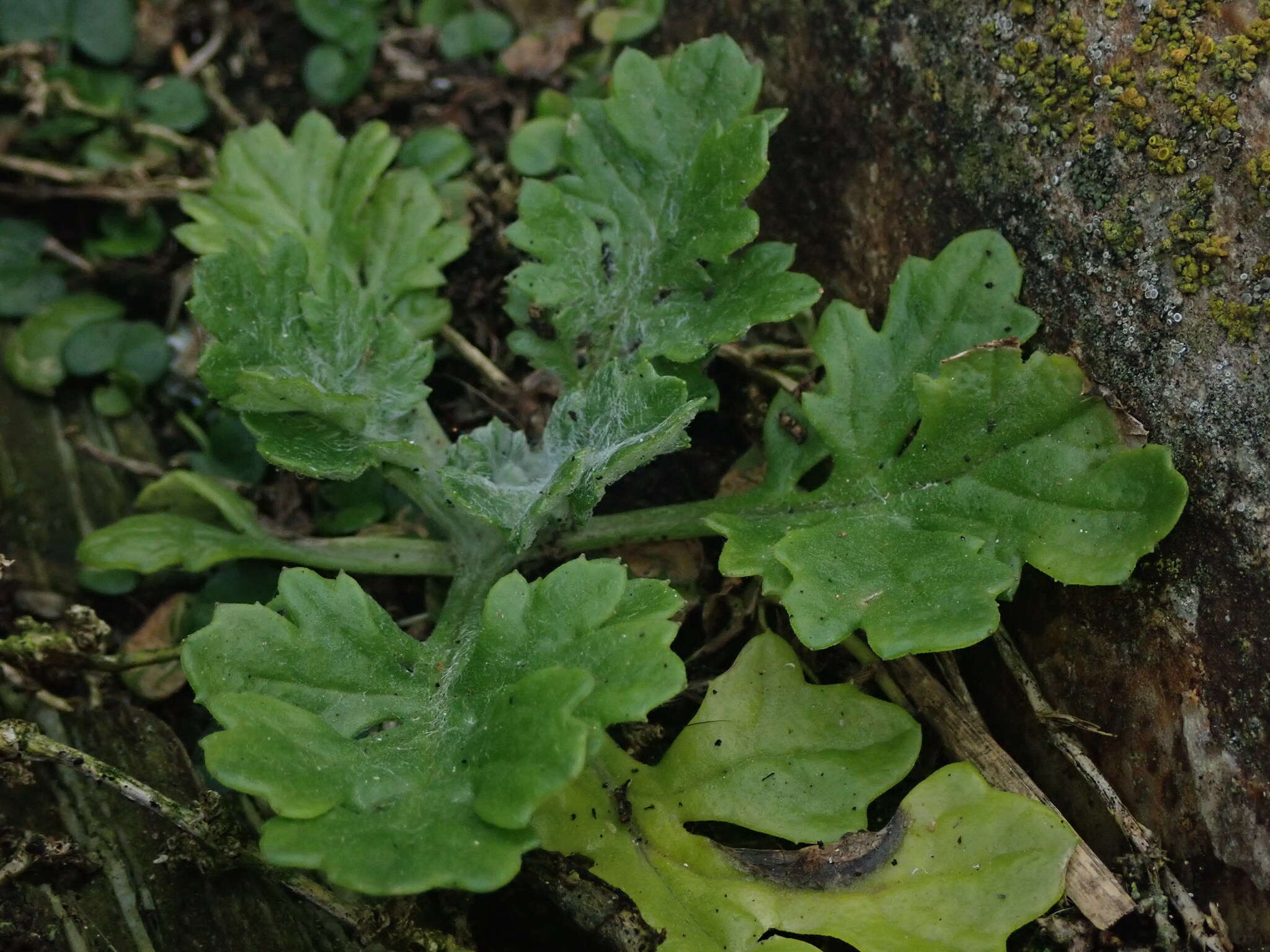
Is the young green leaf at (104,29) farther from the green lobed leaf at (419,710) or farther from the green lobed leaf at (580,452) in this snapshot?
the green lobed leaf at (419,710)

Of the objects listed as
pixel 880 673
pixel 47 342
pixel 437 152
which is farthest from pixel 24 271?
pixel 880 673

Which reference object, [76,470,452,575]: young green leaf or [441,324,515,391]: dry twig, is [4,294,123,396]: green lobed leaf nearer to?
[76,470,452,575]: young green leaf

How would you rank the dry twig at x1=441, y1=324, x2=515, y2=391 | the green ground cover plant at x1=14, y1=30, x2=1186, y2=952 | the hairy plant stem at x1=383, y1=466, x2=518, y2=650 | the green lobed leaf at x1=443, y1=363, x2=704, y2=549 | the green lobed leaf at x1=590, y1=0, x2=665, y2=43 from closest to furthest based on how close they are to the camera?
the green ground cover plant at x1=14, y1=30, x2=1186, y2=952 < the green lobed leaf at x1=443, y1=363, x2=704, y2=549 < the hairy plant stem at x1=383, y1=466, x2=518, y2=650 < the dry twig at x1=441, y1=324, x2=515, y2=391 < the green lobed leaf at x1=590, y1=0, x2=665, y2=43

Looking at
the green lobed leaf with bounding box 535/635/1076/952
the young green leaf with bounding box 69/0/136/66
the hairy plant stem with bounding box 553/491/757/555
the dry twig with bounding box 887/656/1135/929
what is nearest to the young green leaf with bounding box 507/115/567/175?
the hairy plant stem with bounding box 553/491/757/555

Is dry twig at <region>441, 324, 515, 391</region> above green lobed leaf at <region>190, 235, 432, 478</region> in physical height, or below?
below

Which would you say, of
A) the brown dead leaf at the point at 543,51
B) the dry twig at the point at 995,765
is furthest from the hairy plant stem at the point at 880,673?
the brown dead leaf at the point at 543,51

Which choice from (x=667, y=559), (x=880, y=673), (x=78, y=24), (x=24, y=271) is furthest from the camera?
(x=78, y=24)

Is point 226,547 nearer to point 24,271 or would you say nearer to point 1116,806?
point 24,271
